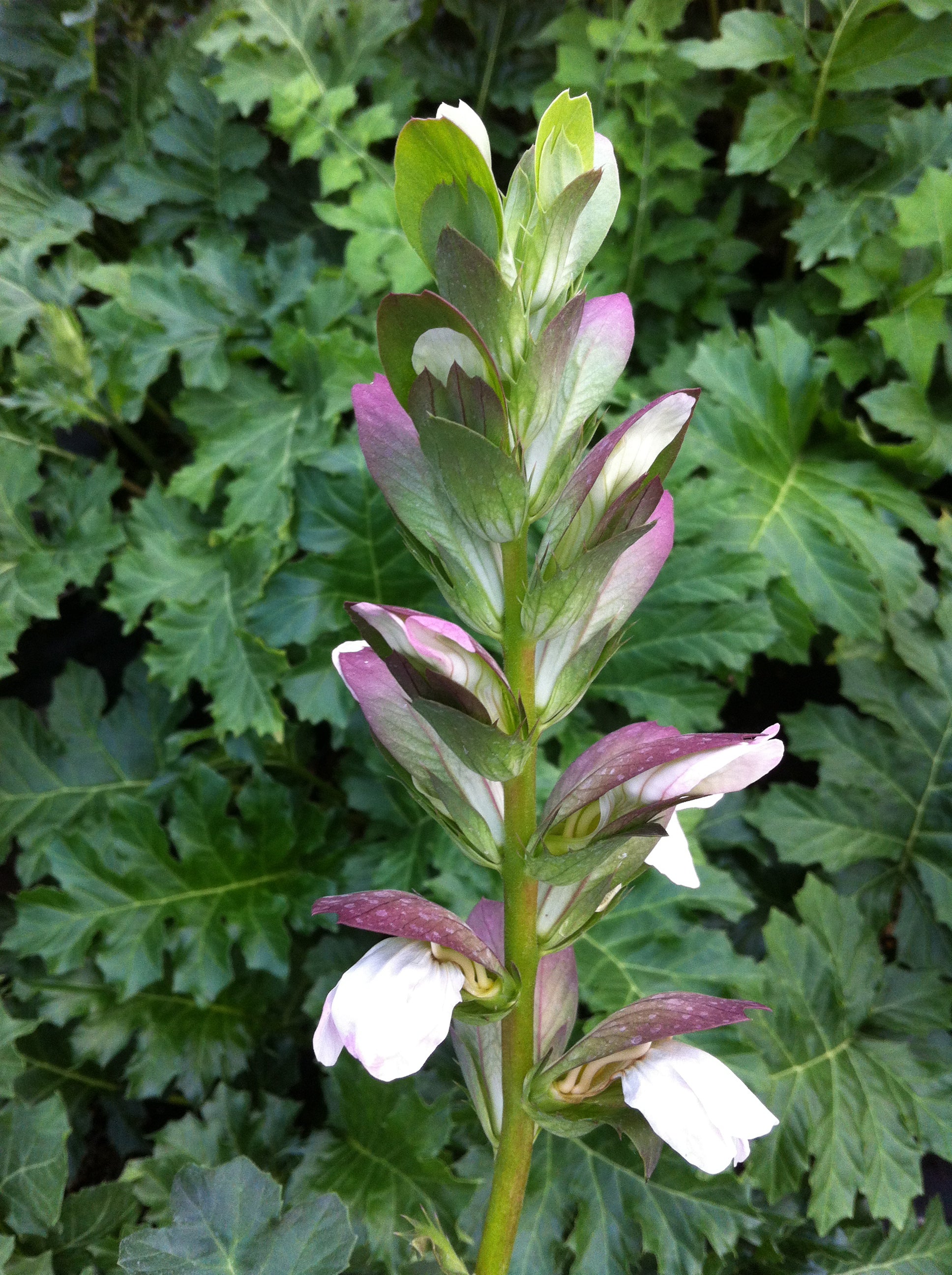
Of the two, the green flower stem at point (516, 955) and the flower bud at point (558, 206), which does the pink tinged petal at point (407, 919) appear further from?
the flower bud at point (558, 206)

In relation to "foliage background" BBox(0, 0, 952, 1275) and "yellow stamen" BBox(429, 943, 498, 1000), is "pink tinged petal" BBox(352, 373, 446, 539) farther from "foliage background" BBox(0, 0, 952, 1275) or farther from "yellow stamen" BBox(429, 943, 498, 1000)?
"foliage background" BBox(0, 0, 952, 1275)

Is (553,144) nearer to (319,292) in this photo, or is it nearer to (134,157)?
(319,292)

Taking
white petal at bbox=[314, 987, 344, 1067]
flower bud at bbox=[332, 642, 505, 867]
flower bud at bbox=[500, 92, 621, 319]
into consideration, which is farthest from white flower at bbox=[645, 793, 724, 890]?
flower bud at bbox=[500, 92, 621, 319]

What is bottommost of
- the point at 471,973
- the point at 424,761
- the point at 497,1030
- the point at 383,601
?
the point at 383,601

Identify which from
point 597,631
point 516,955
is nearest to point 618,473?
point 597,631

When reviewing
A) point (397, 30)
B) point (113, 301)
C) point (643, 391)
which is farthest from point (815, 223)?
point (113, 301)

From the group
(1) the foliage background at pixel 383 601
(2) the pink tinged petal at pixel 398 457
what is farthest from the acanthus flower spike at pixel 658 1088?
(1) the foliage background at pixel 383 601

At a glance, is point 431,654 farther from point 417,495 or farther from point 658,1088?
point 658,1088
